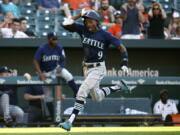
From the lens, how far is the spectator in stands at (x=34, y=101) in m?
10.6

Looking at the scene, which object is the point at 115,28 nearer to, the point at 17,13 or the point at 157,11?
the point at 157,11

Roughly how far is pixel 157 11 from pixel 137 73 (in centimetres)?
149

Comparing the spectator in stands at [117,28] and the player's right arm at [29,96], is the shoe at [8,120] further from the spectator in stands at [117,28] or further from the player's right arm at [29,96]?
the spectator in stands at [117,28]

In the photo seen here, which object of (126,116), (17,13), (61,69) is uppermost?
(17,13)

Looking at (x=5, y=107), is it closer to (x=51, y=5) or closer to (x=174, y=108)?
(x=174, y=108)

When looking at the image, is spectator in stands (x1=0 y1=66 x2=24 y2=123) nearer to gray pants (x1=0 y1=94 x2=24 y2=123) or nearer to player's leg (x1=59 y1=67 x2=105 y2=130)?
gray pants (x1=0 y1=94 x2=24 y2=123)

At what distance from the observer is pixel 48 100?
1073 centimetres

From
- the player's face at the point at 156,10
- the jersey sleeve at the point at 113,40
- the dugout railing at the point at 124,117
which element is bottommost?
the dugout railing at the point at 124,117

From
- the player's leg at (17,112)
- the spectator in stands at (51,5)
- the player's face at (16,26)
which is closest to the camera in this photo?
the player's leg at (17,112)

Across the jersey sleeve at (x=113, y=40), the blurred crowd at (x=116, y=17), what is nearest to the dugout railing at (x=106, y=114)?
the blurred crowd at (x=116, y=17)

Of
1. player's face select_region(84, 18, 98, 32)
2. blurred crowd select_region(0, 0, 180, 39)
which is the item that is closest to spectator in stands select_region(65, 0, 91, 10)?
blurred crowd select_region(0, 0, 180, 39)

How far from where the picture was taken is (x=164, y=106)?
11.7m

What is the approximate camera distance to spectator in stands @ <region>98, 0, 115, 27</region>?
530 inches

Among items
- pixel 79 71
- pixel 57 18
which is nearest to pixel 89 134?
pixel 79 71
